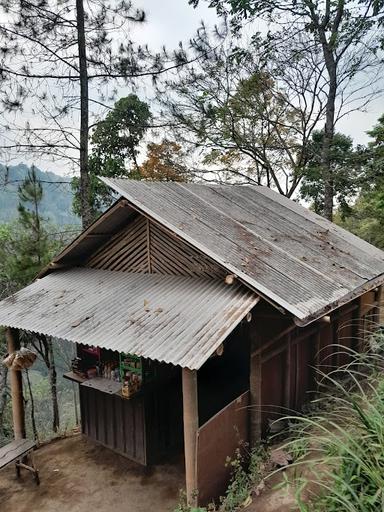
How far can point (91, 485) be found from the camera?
21.2ft

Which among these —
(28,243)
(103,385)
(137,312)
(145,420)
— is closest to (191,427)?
(137,312)

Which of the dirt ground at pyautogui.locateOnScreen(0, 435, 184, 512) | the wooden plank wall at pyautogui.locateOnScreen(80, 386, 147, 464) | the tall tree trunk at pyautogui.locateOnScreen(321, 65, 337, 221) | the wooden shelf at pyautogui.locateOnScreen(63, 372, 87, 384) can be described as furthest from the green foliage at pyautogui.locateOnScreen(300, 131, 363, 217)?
the dirt ground at pyautogui.locateOnScreen(0, 435, 184, 512)

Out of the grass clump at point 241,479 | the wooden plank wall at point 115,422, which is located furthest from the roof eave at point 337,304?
the wooden plank wall at point 115,422

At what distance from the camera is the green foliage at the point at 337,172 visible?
50.1ft

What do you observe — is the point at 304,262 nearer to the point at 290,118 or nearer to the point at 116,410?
the point at 116,410

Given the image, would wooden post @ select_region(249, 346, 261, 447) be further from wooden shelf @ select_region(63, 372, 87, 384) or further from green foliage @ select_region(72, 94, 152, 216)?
green foliage @ select_region(72, 94, 152, 216)

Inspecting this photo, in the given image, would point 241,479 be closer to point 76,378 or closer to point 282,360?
point 282,360

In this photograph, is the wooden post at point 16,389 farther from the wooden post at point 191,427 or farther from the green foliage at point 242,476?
the green foliage at point 242,476

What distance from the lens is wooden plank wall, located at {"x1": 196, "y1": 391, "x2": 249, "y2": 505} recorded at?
500 cm

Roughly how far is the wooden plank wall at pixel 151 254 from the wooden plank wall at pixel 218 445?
2.03 meters

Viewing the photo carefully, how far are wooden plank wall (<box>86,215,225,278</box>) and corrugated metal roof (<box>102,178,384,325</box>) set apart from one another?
0.40m

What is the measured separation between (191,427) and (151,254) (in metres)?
2.93

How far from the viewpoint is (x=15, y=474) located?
22.4 ft

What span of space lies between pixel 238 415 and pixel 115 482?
8.26ft
